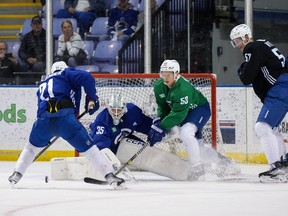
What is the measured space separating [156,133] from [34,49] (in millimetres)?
3468

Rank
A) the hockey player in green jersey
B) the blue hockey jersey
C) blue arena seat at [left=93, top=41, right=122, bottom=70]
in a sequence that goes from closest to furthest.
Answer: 1. the blue hockey jersey
2. the hockey player in green jersey
3. blue arena seat at [left=93, top=41, right=122, bottom=70]

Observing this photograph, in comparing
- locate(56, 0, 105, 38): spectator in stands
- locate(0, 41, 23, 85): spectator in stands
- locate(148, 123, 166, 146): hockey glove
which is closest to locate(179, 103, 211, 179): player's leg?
locate(148, 123, 166, 146): hockey glove

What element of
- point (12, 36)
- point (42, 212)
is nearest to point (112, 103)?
point (42, 212)

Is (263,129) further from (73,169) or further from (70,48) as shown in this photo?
(70,48)

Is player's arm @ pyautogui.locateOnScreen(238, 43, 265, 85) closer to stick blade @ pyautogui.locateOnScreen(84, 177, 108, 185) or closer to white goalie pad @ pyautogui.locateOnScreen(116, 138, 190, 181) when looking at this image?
white goalie pad @ pyautogui.locateOnScreen(116, 138, 190, 181)

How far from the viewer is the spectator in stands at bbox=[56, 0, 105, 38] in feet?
34.9

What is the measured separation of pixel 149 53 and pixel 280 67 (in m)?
2.78

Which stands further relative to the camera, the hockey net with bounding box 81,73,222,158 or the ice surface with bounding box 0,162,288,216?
the hockey net with bounding box 81,73,222,158

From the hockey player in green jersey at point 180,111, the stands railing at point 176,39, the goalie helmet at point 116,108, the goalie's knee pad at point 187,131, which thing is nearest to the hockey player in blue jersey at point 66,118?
the goalie helmet at point 116,108

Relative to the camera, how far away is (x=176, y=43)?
33.0ft

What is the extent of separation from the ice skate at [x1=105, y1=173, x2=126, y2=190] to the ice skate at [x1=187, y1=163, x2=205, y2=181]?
38.9 inches

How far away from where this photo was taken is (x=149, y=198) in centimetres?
614

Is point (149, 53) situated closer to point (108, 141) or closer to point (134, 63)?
point (134, 63)

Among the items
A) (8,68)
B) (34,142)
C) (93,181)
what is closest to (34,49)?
(8,68)
